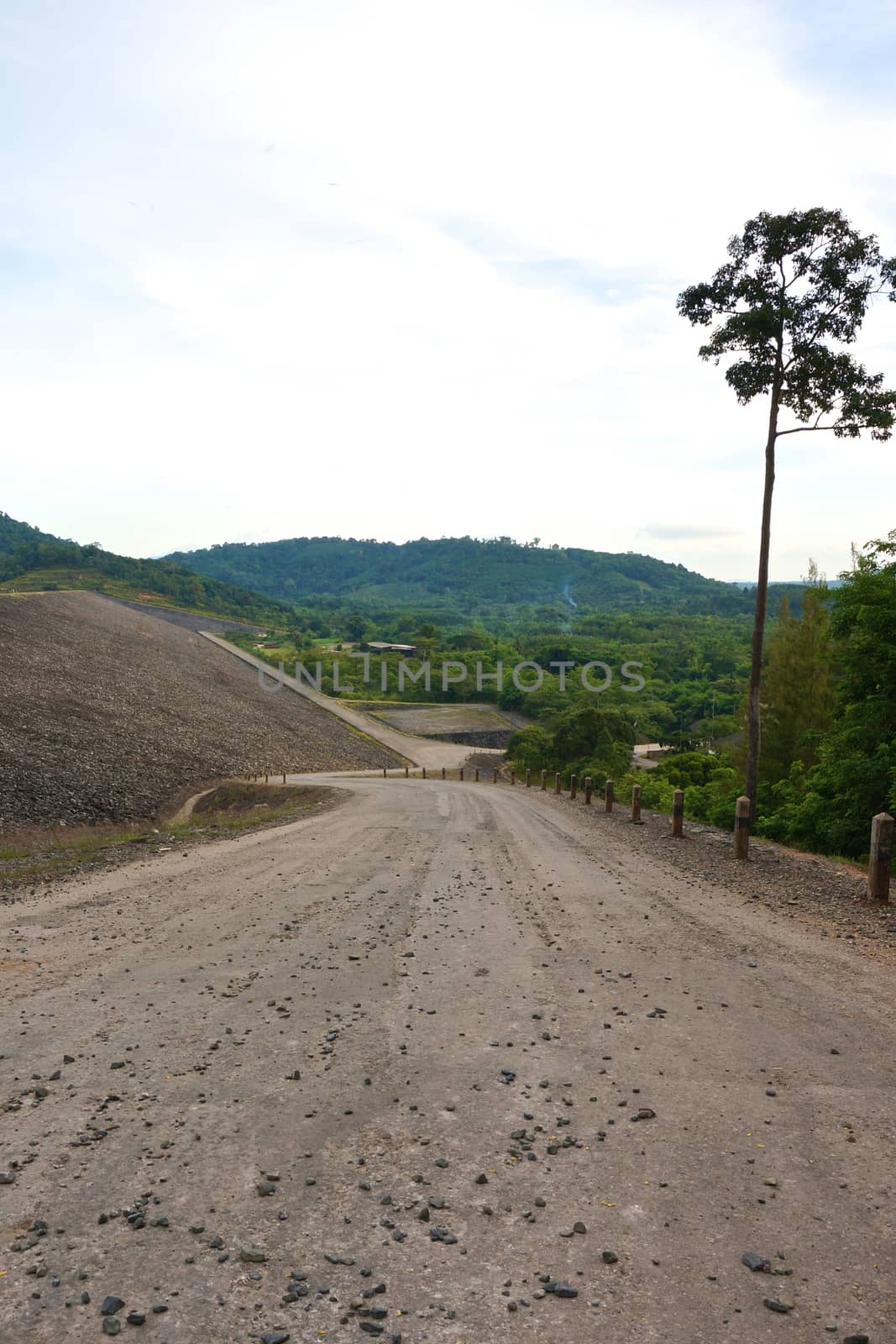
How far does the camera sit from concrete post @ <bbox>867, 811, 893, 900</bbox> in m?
10.5

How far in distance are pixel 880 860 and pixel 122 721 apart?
3907cm

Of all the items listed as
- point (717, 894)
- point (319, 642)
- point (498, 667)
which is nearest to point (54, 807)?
point (717, 894)

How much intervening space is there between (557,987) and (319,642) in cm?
14576

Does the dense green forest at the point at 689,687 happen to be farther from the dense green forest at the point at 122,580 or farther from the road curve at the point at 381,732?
the road curve at the point at 381,732

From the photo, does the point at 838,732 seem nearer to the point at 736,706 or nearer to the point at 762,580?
the point at 762,580

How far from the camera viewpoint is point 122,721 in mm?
42375

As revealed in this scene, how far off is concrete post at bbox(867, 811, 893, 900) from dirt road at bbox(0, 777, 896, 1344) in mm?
2146

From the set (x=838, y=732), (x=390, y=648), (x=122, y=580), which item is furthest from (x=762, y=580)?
(x=122, y=580)

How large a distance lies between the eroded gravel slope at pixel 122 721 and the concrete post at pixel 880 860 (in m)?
25.0

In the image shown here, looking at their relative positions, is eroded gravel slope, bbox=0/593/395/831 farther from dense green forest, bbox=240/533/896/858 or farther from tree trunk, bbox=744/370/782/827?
tree trunk, bbox=744/370/782/827

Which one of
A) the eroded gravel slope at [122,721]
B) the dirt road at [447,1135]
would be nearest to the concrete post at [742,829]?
the dirt road at [447,1135]

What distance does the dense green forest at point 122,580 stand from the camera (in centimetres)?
12825

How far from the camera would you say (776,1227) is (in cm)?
379

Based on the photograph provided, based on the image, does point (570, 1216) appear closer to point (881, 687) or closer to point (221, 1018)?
point (221, 1018)
